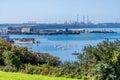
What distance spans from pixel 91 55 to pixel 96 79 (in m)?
3.91

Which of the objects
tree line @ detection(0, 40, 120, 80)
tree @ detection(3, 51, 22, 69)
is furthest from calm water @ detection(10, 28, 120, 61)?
tree line @ detection(0, 40, 120, 80)

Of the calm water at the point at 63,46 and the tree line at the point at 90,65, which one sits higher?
the tree line at the point at 90,65

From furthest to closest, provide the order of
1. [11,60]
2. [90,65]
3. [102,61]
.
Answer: [11,60] → [90,65] → [102,61]

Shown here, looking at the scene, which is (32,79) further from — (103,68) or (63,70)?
(63,70)

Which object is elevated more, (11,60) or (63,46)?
(11,60)

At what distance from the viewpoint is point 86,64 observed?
17.2m

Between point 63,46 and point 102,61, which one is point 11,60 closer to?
point 102,61

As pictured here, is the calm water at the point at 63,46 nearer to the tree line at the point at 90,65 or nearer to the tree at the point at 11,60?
the tree at the point at 11,60

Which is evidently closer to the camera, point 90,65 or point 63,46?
point 90,65

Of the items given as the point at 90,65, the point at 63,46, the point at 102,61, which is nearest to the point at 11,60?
the point at 90,65

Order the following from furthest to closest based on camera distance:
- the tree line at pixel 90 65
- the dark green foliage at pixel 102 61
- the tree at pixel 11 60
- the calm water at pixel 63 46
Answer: the calm water at pixel 63 46 < the tree at pixel 11 60 < the tree line at pixel 90 65 < the dark green foliage at pixel 102 61

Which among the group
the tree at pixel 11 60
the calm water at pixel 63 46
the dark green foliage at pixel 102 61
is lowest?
the calm water at pixel 63 46

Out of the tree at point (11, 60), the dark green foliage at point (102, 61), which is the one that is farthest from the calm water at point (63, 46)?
the dark green foliage at point (102, 61)

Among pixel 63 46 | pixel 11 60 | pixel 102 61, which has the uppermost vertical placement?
pixel 102 61
